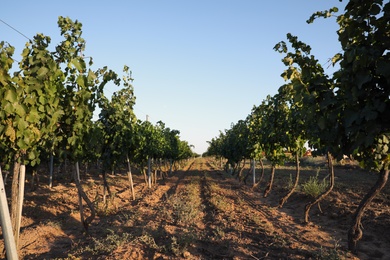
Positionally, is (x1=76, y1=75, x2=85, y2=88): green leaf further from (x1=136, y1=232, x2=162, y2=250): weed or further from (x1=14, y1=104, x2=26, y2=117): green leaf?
(x1=136, y1=232, x2=162, y2=250): weed

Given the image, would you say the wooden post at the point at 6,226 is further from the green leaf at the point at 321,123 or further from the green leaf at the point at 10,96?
the green leaf at the point at 321,123

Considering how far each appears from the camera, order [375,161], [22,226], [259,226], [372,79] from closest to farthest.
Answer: [372,79] < [375,161] < [259,226] < [22,226]

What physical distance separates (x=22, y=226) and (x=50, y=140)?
210 inches

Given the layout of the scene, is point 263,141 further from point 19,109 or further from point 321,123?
point 19,109

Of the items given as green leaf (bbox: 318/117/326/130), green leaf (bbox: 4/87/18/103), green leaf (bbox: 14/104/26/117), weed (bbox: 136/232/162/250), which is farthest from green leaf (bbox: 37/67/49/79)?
green leaf (bbox: 318/117/326/130)

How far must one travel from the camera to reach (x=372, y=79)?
10.1 feet

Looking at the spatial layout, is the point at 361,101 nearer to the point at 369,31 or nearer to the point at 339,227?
the point at 369,31

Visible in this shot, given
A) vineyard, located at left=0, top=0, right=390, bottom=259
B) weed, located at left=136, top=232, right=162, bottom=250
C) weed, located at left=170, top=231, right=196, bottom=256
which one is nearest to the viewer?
vineyard, located at left=0, top=0, right=390, bottom=259

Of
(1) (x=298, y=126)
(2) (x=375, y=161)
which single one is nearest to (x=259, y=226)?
(1) (x=298, y=126)

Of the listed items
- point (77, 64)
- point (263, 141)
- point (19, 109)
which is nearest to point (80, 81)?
point (77, 64)

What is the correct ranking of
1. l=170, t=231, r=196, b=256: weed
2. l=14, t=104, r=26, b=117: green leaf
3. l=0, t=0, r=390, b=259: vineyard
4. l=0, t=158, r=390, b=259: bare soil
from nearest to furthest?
l=0, t=0, r=390, b=259: vineyard
l=14, t=104, r=26, b=117: green leaf
l=170, t=231, r=196, b=256: weed
l=0, t=158, r=390, b=259: bare soil

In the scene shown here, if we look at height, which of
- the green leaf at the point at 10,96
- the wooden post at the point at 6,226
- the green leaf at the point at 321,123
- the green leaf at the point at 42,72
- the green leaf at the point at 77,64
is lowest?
the wooden post at the point at 6,226

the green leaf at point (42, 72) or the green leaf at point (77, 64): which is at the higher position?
the green leaf at point (77, 64)

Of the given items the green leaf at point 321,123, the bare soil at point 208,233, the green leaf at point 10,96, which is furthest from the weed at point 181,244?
the green leaf at point 10,96
